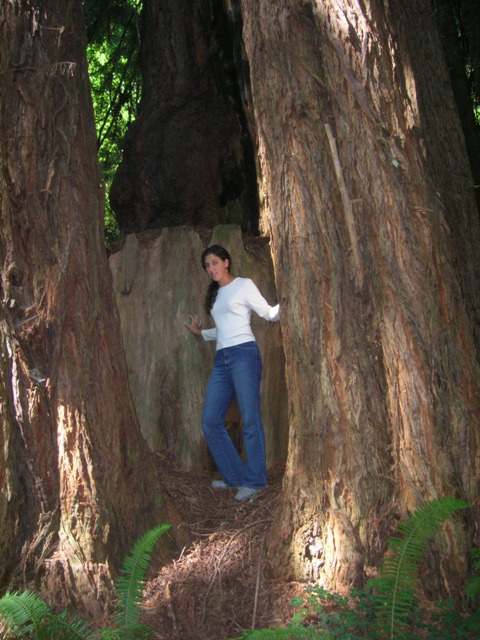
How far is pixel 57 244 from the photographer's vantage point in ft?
15.0

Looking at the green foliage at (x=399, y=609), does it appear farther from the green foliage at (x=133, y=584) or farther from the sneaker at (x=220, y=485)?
the sneaker at (x=220, y=485)

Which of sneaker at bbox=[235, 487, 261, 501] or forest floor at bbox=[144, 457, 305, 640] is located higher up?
sneaker at bbox=[235, 487, 261, 501]

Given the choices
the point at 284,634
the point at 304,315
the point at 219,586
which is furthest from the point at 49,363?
the point at 284,634

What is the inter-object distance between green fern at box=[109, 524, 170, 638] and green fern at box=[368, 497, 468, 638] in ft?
4.19

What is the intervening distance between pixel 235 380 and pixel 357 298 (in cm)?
193

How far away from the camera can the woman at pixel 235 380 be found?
6.04m

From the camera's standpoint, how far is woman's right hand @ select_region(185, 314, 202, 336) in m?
6.88

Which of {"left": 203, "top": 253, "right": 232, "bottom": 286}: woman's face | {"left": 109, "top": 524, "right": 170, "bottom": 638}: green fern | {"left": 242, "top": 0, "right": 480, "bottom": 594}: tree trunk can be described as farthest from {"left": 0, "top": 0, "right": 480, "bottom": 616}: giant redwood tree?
{"left": 203, "top": 253, "right": 232, "bottom": 286}: woman's face

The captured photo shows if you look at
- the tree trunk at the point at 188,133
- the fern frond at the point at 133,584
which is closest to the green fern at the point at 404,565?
the fern frond at the point at 133,584

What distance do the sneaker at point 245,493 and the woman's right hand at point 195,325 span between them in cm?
156

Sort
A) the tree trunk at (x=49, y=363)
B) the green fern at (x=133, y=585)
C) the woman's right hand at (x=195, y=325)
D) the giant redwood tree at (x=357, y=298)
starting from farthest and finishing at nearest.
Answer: the woman's right hand at (x=195, y=325)
the tree trunk at (x=49, y=363)
the giant redwood tree at (x=357, y=298)
the green fern at (x=133, y=585)

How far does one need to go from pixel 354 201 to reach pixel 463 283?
6.75 ft

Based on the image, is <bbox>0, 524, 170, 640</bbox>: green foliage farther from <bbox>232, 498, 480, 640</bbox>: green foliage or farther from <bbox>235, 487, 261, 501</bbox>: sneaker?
<bbox>235, 487, 261, 501</bbox>: sneaker

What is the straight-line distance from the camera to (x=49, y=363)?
4.54 metres
